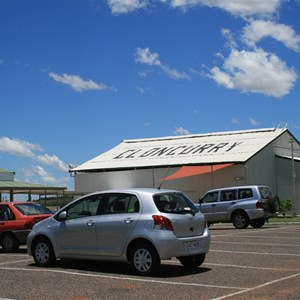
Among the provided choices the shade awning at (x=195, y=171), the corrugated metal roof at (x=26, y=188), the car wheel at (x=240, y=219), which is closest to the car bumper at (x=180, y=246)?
the car wheel at (x=240, y=219)

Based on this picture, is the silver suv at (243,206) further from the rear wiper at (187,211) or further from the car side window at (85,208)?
the car side window at (85,208)

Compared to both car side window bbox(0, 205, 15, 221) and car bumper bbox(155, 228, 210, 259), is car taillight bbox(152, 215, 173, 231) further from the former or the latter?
car side window bbox(0, 205, 15, 221)

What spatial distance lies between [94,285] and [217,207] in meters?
17.4

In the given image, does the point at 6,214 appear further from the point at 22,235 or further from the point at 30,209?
the point at 22,235

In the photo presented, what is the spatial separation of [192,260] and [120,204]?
1.92m

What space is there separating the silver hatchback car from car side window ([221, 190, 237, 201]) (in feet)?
48.3

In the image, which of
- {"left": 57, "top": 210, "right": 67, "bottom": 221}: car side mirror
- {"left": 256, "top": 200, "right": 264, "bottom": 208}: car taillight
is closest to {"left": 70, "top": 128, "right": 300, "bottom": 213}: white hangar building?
{"left": 256, "top": 200, "right": 264, "bottom": 208}: car taillight

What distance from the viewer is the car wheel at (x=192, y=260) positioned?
11.8 m

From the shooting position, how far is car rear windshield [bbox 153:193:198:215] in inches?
438

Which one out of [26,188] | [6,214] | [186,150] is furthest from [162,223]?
[186,150]

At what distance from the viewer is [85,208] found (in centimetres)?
1199

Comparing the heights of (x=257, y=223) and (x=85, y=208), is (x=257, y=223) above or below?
below

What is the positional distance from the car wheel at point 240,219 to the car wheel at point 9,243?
12.5m

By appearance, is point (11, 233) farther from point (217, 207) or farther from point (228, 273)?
point (217, 207)
